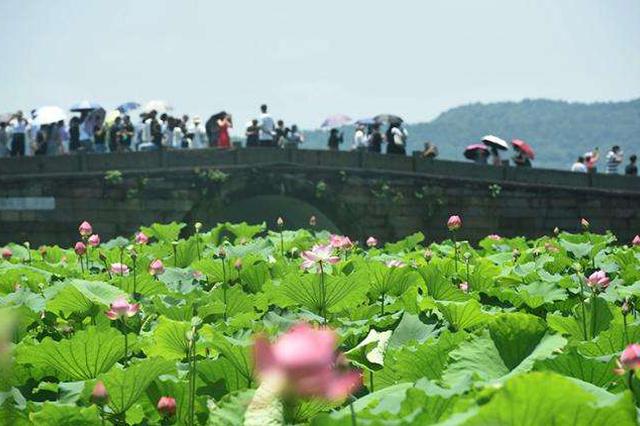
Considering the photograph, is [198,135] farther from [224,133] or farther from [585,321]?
[585,321]

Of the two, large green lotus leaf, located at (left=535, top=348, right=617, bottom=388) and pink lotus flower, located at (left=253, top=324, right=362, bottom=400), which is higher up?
pink lotus flower, located at (left=253, top=324, right=362, bottom=400)

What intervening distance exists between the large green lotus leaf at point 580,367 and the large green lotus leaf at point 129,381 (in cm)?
69

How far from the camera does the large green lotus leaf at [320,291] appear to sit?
2.99 m

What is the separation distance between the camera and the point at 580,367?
2014mm

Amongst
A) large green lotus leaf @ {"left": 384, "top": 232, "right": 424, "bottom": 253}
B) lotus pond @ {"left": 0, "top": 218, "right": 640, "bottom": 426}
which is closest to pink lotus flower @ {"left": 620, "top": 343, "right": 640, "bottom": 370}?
lotus pond @ {"left": 0, "top": 218, "right": 640, "bottom": 426}

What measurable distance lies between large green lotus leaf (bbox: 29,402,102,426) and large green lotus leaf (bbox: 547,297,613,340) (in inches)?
53.7

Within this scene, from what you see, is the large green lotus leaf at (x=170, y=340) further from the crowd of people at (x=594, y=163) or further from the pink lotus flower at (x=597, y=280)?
the crowd of people at (x=594, y=163)

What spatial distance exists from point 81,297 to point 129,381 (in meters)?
1.08

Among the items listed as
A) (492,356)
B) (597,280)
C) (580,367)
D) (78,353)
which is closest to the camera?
(580,367)

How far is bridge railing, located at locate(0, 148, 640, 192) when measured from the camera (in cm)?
2028

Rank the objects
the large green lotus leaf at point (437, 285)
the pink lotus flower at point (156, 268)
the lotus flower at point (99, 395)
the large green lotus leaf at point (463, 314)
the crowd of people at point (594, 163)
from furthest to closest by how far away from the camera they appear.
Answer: the crowd of people at point (594, 163), the pink lotus flower at point (156, 268), the large green lotus leaf at point (437, 285), the large green lotus leaf at point (463, 314), the lotus flower at point (99, 395)

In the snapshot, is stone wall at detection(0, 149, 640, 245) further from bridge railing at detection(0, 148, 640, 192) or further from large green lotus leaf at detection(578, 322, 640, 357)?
large green lotus leaf at detection(578, 322, 640, 357)

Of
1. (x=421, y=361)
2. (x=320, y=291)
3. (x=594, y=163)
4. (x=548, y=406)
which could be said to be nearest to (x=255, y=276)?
(x=320, y=291)

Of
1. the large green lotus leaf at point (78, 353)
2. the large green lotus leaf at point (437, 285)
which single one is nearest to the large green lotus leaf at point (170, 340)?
the large green lotus leaf at point (78, 353)
